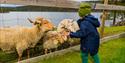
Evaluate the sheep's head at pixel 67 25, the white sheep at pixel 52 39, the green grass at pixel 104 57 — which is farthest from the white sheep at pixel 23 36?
the sheep's head at pixel 67 25

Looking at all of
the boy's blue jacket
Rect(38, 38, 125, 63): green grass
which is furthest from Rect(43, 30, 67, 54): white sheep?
the boy's blue jacket

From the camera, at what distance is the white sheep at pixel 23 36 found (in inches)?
310

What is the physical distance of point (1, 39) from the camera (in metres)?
7.81

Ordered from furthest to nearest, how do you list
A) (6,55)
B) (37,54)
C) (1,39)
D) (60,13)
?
(60,13), (37,54), (6,55), (1,39)

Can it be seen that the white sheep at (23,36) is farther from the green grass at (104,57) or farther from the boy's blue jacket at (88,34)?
the boy's blue jacket at (88,34)

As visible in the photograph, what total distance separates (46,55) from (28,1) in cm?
151

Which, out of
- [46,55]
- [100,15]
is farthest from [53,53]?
[100,15]

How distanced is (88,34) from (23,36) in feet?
6.10

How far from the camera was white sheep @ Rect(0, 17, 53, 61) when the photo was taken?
7879 millimetres

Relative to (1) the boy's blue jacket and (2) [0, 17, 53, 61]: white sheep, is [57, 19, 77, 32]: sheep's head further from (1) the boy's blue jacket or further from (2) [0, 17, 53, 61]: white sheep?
(1) the boy's blue jacket

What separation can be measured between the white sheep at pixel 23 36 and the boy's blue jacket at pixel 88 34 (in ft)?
4.47

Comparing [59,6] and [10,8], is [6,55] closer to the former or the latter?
[10,8]

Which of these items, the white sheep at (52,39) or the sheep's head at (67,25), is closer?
the white sheep at (52,39)

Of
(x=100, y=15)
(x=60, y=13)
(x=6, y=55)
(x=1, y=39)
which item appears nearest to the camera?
(x=1, y=39)
